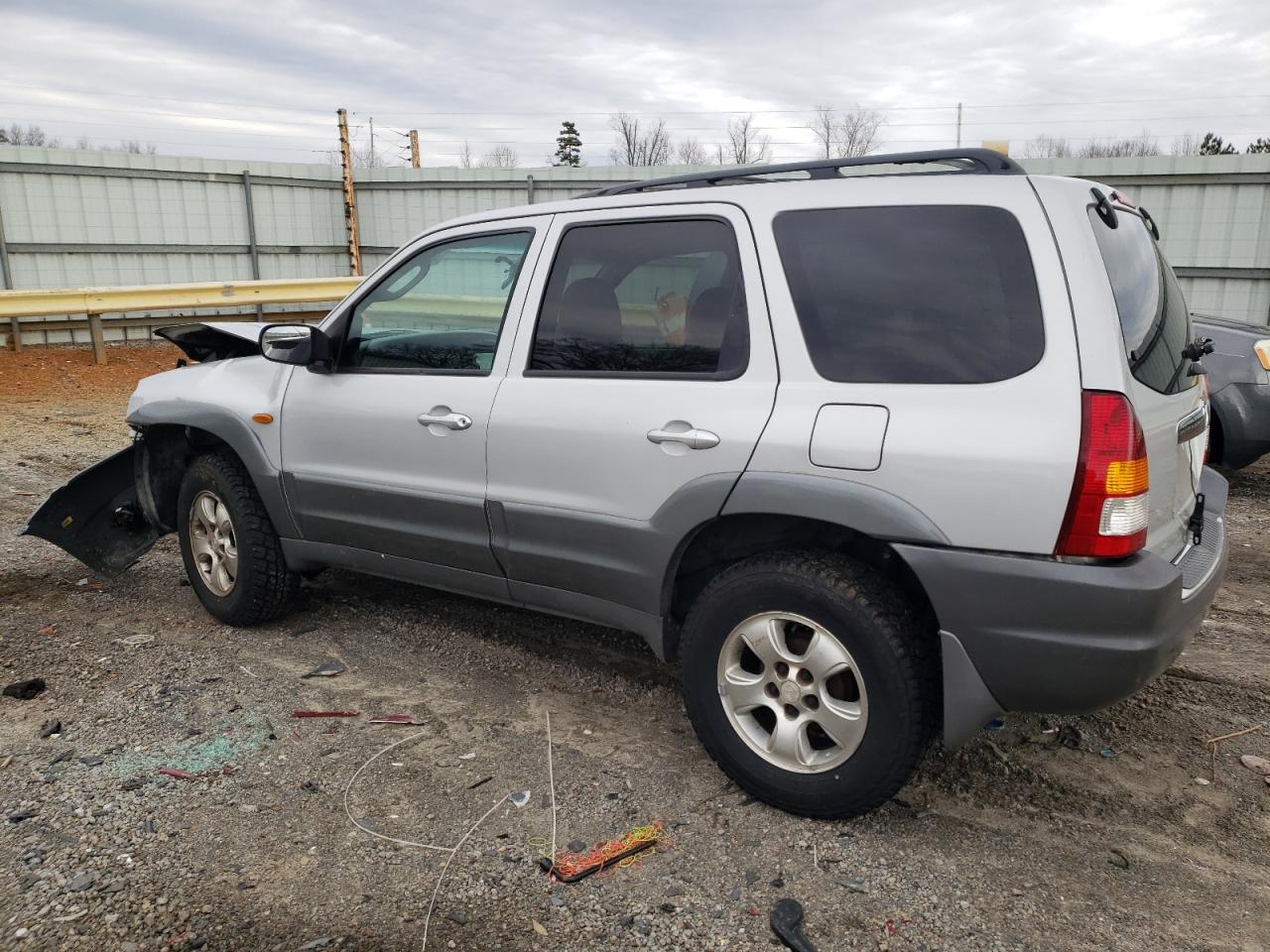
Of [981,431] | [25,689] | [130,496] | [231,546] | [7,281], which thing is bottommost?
[25,689]

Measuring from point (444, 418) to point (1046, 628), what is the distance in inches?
87.9

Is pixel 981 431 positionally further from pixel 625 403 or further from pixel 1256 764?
pixel 1256 764

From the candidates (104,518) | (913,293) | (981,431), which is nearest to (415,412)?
(913,293)

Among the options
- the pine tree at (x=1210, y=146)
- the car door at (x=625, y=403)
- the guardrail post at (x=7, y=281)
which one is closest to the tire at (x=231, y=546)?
the car door at (x=625, y=403)

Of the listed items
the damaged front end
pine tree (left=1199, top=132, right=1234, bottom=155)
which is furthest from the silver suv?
pine tree (left=1199, top=132, right=1234, bottom=155)

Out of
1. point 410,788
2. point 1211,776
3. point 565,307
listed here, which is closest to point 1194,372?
point 1211,776

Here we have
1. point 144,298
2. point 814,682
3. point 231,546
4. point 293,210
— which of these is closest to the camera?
point 814,682

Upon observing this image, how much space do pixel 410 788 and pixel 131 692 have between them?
4.89 feet

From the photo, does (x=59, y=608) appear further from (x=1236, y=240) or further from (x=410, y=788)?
(x=1236, y=240)

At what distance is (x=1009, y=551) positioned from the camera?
2541mm

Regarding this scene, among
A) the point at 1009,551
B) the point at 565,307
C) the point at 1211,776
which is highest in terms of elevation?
the point at 565,307

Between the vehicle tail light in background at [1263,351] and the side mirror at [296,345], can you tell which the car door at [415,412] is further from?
the vehicle tail light in background at [1263,351]

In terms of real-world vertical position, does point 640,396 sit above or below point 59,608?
above

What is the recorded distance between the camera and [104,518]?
5113mm
